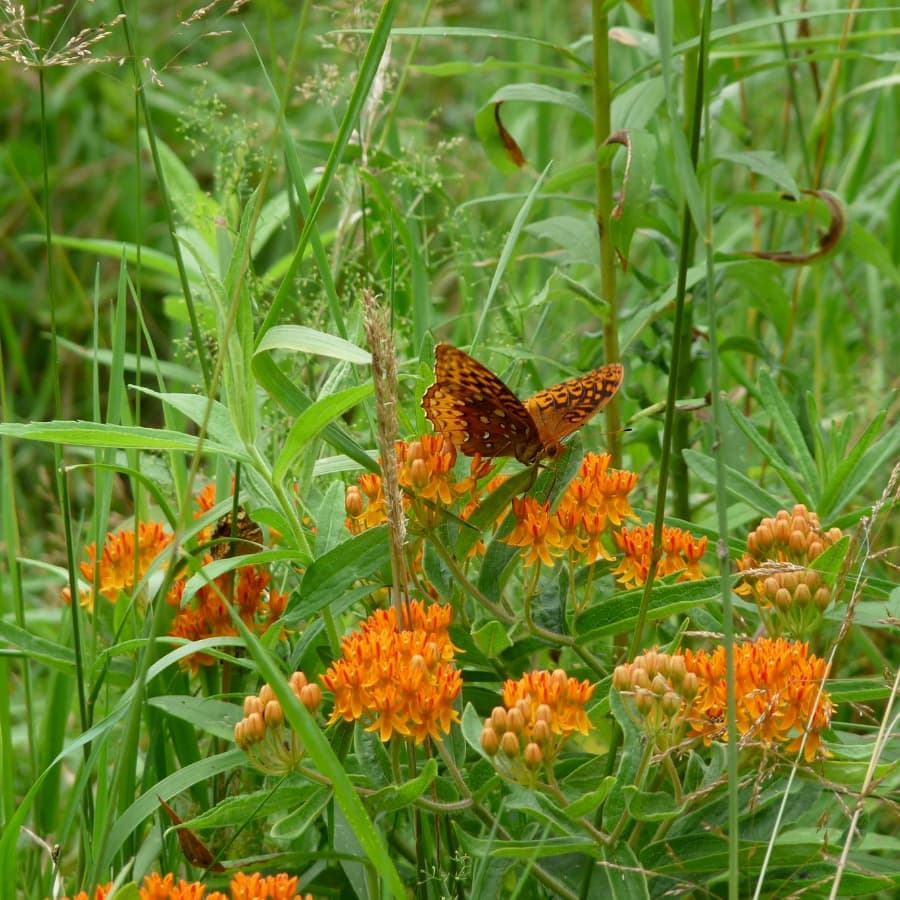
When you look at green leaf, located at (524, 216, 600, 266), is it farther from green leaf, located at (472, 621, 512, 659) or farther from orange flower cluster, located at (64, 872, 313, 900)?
orange flower cluster, located at (64, 872, 313, 900)

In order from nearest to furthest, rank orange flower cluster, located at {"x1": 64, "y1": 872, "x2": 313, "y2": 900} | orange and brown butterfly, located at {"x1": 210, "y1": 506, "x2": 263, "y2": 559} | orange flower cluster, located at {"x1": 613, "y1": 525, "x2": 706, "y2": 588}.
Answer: orange flower cluster, located at {"x1": 64, "y1": 872, "x2": 313, "y2": 900}
orange flower cluster, located at {"x1": 613, "y1": 525, "x2": 706, "y2": 588}
orange and brown butterfly, located at {"x1": 210, "y1": 506, "x2": 263, "y2": 559}

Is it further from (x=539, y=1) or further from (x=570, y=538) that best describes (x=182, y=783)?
(x=539, y=1)

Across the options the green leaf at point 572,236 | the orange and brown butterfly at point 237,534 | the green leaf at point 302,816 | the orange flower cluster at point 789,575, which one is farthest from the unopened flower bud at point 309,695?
the green leaf at point 572,236

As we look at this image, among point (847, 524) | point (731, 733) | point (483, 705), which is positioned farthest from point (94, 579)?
point (847, 524)

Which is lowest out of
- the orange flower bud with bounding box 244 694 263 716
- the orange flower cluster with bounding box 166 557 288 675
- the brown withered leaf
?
the brown withered leaf

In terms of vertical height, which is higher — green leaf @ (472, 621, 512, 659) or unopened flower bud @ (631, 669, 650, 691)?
unopened flower bud @ (631, 669, 650, 691)

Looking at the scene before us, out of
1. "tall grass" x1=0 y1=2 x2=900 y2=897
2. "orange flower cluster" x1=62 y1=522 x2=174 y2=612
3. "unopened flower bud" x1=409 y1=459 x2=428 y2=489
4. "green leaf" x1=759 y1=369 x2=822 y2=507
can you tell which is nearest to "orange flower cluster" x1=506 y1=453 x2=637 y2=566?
"tall grass" x1=0 y1=2 x2=900 y2=897
